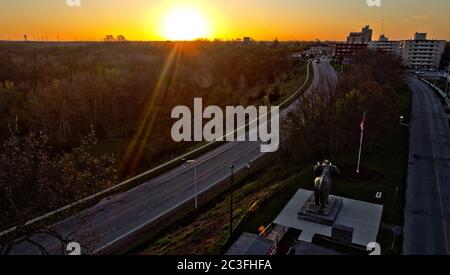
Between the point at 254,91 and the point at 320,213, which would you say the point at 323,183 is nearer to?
the point at 320,213

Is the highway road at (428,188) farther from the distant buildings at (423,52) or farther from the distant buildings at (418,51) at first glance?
the distant buildings at (423,52)

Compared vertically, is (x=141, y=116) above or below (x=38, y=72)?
below

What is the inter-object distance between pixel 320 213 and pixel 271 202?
16.4 ft

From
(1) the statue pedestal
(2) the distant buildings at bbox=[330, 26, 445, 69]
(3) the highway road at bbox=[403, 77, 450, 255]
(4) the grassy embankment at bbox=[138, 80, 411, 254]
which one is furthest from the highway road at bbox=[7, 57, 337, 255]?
(2) the distant buildings at bbox=[330, 26, 445, 69]

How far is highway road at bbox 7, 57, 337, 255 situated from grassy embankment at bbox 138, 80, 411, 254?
3.39 meters

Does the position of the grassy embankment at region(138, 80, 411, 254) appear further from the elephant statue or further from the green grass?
the elephant statue

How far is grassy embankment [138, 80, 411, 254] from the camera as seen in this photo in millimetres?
24297

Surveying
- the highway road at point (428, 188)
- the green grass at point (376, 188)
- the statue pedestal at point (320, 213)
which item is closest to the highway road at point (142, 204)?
the green grass at point (376, 188)

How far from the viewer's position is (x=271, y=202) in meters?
28.4

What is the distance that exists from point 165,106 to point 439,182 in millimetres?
64355

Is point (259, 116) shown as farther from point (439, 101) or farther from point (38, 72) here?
point (38, 72)

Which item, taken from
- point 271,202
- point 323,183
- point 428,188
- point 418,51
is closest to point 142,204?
point 271,202
